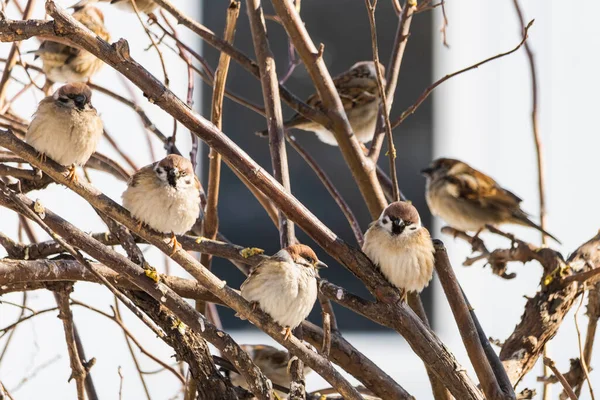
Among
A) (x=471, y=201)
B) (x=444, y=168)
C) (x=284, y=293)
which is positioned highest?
(x=444, y=168)

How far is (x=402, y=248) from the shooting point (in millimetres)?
2275

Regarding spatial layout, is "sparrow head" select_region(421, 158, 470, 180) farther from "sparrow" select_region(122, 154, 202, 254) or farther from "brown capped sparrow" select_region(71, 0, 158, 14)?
"sparrow" select_region(122, 154, 202, 254)

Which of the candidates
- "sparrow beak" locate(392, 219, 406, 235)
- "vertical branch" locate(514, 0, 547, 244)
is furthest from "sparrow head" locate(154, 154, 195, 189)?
"vertical branch" locate(514, 0, 547, 244)

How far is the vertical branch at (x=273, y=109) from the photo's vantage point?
96.1 inches

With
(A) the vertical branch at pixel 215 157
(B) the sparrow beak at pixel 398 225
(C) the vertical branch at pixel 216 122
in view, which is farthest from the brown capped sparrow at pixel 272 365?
(B) the sparrow beak at pixel 398 225

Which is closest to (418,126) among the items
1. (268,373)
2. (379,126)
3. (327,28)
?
(327,28)

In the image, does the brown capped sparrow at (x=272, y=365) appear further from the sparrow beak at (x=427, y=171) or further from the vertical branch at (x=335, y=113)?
the sparrow beak at (x=427, y=171)

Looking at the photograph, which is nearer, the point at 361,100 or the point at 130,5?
the point at 130,5

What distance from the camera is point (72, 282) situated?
7.55 feet

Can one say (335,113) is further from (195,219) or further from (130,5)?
(130,5)

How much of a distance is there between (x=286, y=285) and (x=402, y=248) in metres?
0.34

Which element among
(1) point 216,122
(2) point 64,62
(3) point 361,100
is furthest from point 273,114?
(3) point 361,100

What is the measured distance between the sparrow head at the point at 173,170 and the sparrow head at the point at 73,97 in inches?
15.2

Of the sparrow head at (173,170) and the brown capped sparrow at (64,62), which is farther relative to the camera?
the brown capped sparrow at (64,62)
